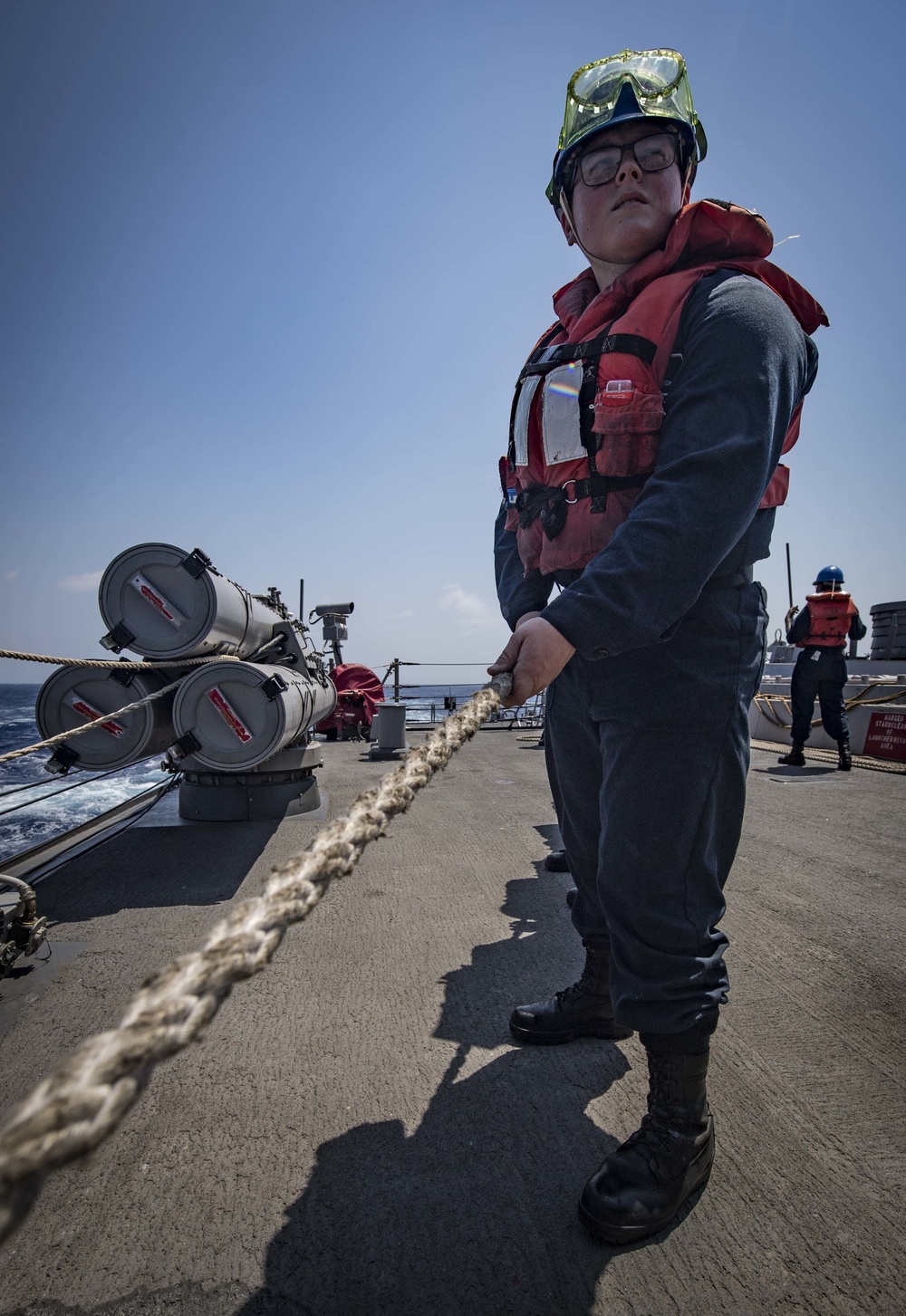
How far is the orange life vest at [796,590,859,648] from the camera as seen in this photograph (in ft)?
22.0

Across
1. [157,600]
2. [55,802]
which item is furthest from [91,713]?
[55,802]

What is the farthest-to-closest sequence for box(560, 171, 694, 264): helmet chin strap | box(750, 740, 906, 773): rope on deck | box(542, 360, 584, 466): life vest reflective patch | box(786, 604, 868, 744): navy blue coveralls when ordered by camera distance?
box(786, 604, 868, 744): navy blue coveralls, box(750, 740, 906, 773): rope on deck, box(560, 171, 694, 264): helmet chin strap, box(542, 360, 584, 466): life vest reflective patch

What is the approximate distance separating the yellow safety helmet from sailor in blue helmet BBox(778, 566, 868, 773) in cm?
607

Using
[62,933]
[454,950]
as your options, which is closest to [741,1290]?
[454,950]

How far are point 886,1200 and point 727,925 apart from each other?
1.29 m

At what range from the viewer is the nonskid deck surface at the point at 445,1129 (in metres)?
1.10

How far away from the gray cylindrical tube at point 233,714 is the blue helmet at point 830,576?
6336 millimetres

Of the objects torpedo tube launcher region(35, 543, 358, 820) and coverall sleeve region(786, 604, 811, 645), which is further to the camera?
coverall sleeve region(786, 604, 811, 645)

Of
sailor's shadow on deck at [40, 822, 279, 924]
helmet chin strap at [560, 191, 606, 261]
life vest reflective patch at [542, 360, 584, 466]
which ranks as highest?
helmet chin strap at [560, 191, 606, 261]

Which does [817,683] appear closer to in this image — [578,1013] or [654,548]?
[578,1013]

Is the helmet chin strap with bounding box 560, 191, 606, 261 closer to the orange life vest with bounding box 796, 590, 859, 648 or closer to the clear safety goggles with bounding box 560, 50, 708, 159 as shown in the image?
the clear safety goggles with bounding box 560, 50, 708, 159

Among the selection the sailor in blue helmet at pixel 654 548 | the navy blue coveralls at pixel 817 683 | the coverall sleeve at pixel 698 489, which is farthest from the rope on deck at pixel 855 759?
the coverall sleeve at pixel 698 489

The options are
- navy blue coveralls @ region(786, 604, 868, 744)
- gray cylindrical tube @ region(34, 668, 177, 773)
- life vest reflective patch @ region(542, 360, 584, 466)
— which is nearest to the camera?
life vest reflective patch @ region(542, 360, 584, 466)

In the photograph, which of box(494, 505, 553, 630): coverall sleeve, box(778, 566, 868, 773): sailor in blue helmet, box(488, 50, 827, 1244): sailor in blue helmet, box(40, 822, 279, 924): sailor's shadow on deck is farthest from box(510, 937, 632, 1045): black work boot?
→ box(778, 566, 868, 773): sailor in blue helmet
